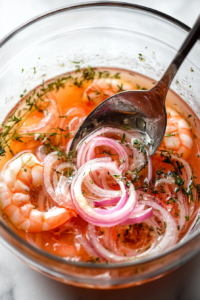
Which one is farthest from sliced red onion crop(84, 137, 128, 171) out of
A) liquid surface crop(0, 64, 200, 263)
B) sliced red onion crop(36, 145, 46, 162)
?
sliced red onion crop(36, 145, 46, 162)

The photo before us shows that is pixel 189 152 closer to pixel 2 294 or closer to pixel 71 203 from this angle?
pixel 71 203

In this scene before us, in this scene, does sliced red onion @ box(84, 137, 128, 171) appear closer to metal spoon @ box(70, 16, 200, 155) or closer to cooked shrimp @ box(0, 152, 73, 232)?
metal spoon @ box(70, 16, 200, 155)

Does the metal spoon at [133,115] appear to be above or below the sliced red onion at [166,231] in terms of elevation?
above

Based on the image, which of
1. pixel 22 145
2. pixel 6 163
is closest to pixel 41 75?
pixel 22 145

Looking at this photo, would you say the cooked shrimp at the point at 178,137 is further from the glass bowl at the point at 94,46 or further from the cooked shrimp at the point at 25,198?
the cooked shrimp at the point at 25,198

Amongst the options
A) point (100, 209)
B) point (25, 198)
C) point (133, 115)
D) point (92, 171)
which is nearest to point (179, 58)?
point (133, 115)

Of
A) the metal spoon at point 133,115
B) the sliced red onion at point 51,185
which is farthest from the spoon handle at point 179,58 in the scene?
the sliced red onion at point 51,185

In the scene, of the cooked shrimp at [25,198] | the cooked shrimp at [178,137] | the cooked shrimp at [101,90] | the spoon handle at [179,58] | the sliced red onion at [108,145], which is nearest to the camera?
the spoon handle at [179,58]
